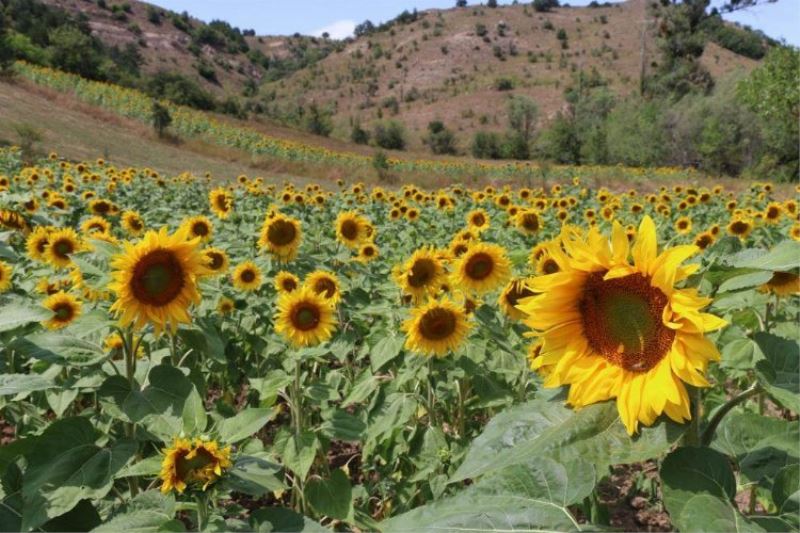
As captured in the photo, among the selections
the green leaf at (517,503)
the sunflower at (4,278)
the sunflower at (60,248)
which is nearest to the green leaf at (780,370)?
the green leaf at (517,503)

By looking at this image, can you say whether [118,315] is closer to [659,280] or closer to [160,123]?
[659,280]

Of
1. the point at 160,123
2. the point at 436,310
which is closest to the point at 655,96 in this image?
the point at 160,123

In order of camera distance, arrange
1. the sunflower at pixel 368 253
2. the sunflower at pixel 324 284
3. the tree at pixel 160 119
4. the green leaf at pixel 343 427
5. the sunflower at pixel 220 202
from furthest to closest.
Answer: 1. the tree at pixel 160 119
2. the sunflower at pixel 220 202
3. the sunflower at pixel 368 253
4. the sunflower at pixel 324 284
5. the green leaf at pixel 343 427

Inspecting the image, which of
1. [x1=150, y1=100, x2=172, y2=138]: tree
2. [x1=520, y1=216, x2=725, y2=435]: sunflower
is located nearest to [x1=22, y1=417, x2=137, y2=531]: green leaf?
[x1=520, y1=216, x2=725, y2=435]: sunflower

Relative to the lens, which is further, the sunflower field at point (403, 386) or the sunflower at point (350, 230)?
the sunflower at point (350, 230)

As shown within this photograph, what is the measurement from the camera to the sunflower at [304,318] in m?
2.93

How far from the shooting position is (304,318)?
2.93 m

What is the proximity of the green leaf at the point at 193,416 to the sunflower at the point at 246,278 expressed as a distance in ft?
6.97

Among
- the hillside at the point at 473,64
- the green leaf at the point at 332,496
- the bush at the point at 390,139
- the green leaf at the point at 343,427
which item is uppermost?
the hillside at the point at 473,64

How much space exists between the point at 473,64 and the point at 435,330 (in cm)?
8510

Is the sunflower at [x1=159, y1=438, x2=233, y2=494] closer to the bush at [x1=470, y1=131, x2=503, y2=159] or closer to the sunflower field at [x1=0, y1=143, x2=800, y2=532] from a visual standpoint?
the sunflower field at [x1=0, y1=143, x2=800, y2=532]

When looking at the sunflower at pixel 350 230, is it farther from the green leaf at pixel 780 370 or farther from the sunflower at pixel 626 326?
the green leaf at pixel 780 370

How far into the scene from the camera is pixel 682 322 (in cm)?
106

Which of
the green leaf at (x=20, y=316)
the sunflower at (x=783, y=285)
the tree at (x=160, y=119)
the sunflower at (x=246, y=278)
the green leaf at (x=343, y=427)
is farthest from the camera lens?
the tree at (x=160, y=119)
